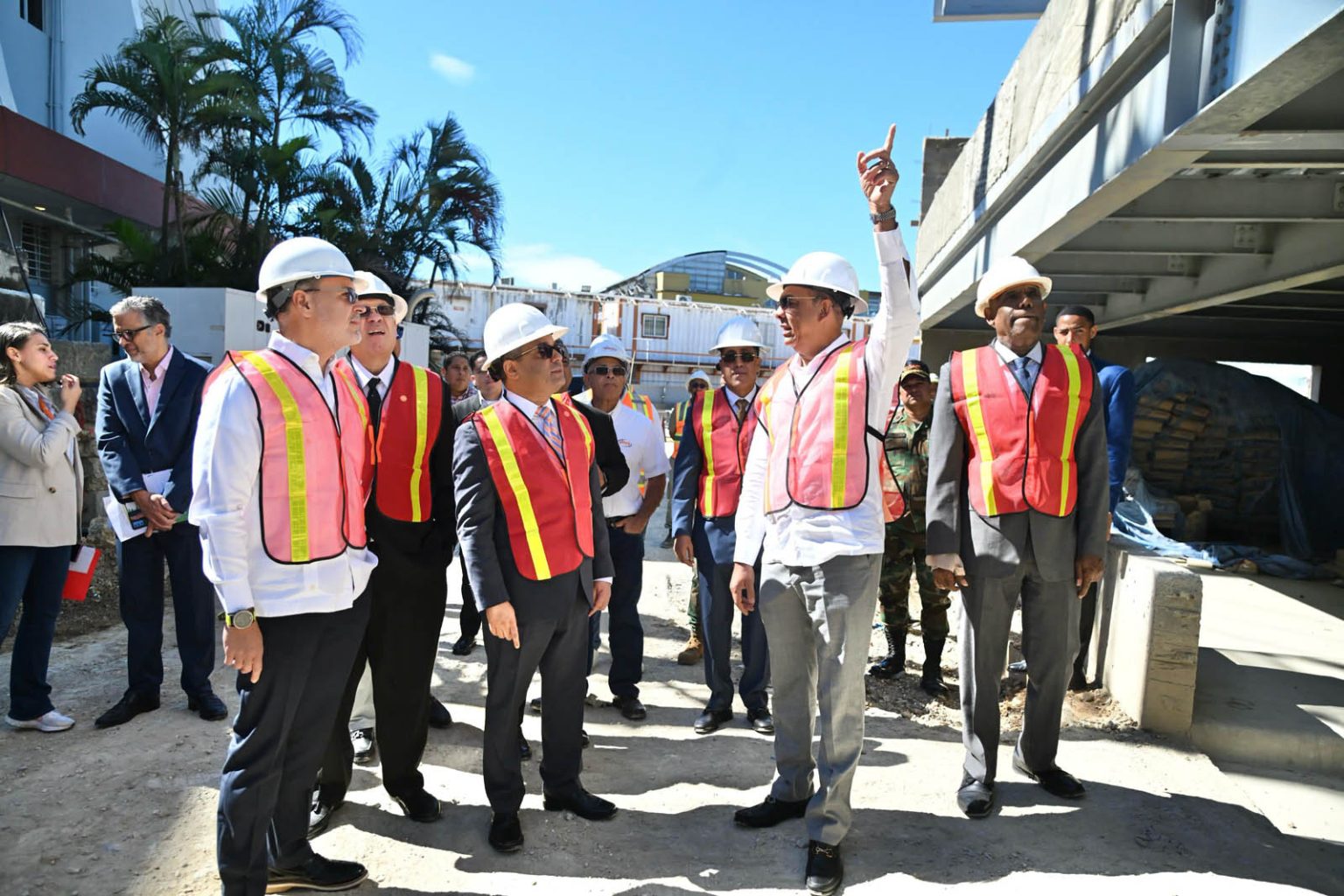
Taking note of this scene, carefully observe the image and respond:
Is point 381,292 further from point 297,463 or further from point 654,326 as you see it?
point 654,326

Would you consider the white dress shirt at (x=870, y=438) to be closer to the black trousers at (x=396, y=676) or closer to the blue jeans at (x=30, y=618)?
the black trousers at (x=396, y=676)

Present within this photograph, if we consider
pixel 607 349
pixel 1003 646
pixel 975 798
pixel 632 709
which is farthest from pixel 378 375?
pixel 975 798

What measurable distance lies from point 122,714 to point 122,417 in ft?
5.04

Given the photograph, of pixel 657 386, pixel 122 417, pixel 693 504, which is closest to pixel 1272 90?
pixel 693 504

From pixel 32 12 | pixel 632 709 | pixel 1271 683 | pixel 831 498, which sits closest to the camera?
pixel 831 498

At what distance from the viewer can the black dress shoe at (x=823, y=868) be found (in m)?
3.13

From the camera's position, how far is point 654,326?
32.4m

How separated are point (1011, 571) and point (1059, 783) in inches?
40.2

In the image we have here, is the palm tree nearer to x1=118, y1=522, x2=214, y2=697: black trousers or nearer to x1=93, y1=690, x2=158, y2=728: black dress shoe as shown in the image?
x1=118, y1=522, x2=214, y2=697: black trousers

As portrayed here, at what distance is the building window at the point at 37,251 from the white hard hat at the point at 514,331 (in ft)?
43.6

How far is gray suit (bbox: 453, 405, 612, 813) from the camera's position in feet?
11.1

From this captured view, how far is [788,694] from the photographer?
3.58 meters

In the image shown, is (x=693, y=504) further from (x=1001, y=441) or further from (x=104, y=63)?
(x=104, y=63)

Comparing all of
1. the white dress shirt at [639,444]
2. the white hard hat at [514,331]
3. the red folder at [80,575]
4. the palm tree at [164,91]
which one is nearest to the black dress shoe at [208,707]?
the red folder at [80,575]
